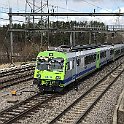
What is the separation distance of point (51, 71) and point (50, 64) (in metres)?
0.44

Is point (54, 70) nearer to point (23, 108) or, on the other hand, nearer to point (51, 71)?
point (51, 71)

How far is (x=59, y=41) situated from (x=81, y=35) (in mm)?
17099

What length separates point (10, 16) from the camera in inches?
1523

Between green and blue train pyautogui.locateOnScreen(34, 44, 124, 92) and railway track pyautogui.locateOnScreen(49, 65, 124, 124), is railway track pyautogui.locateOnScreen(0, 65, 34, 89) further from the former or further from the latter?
railway track pyautogui.locateOnScreen(49, 65, 124, 124)

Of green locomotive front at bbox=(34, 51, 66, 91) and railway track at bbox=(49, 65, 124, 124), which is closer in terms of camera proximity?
railway track at bbox=(49, 65, 124, 124)

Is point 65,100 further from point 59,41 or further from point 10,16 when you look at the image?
point 59,41

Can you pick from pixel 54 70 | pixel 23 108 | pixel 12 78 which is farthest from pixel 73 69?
pixel 12 78

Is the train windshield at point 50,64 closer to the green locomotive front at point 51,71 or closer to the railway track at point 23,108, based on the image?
the green locomotive front at point 51,71

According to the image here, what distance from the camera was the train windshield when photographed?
63.7ft

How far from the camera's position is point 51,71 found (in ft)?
63.8

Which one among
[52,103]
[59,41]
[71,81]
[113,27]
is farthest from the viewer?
[59,41]

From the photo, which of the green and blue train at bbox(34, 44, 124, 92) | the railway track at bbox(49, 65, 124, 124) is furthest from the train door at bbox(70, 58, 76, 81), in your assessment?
the railway track at bbox(49, 65, 124, 124)

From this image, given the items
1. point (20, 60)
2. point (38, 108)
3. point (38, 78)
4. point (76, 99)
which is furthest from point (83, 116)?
point (20, 60)

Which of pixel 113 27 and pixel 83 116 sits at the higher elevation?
pixel 113 27
